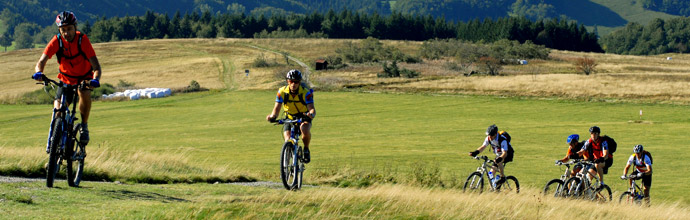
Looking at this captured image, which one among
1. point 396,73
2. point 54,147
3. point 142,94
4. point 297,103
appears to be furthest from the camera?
point 396,73

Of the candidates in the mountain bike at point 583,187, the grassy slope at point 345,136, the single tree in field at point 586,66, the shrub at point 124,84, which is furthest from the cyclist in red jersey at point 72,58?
the single tree in field at point 586,66

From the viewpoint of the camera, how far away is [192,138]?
165 ft

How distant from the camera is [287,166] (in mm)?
14945

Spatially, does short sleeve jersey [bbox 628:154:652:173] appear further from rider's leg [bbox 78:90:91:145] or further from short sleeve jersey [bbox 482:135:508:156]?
rider's leg [bbox 78:90:91:145]

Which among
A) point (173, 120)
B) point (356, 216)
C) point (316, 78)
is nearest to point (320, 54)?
point (316, 78)

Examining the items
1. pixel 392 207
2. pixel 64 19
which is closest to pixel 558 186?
pixel 392 207

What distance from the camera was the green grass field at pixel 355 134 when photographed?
2188 centimetres

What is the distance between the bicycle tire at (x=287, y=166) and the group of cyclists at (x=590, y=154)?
5.53 meters

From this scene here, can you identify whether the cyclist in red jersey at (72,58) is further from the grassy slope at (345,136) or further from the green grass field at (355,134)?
the green grass field at (355,134)

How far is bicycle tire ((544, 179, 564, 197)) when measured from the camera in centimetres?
1939

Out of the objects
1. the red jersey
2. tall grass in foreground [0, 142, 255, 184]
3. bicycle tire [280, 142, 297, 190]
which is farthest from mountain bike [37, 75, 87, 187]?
bicycle tire [280, 142, 297, 190]

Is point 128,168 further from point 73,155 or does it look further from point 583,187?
point 583,187

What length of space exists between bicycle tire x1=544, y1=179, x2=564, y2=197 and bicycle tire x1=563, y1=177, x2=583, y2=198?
0.17 meters

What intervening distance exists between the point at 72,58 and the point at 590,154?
14.0 m
